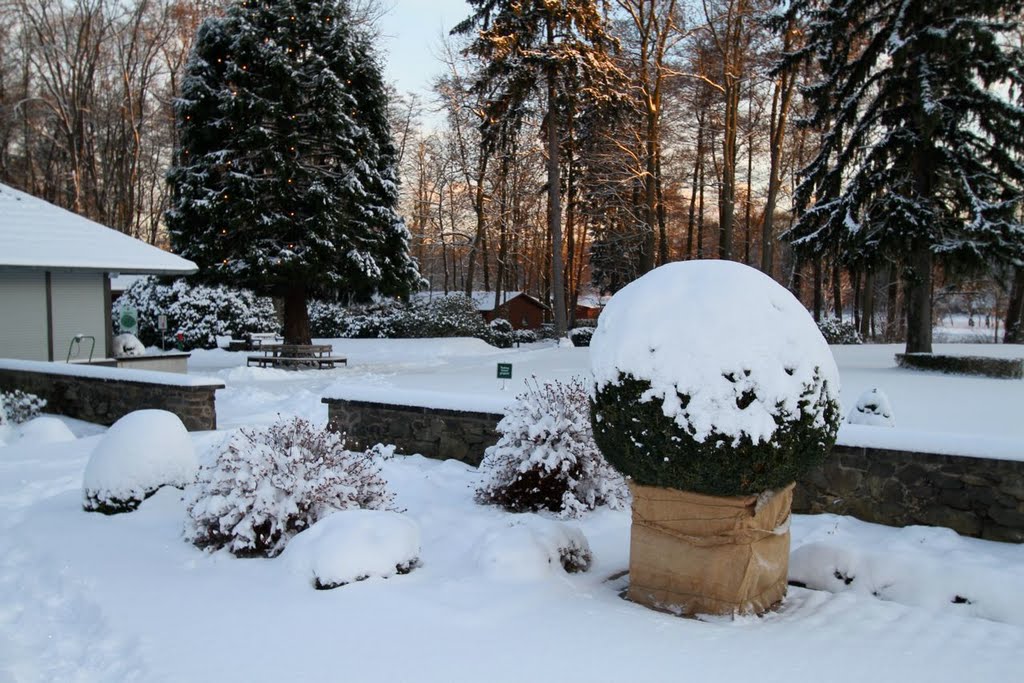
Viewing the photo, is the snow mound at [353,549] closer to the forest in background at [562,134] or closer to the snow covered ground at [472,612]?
the snow covered ground at [472,612]

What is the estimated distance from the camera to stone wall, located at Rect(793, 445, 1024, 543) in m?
5.08

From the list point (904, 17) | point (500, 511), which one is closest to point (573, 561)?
point (500, 511)

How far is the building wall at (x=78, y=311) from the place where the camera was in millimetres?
14547

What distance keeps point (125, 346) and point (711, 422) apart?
51.4ft

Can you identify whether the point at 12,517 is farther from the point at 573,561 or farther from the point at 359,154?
the point at 359,154

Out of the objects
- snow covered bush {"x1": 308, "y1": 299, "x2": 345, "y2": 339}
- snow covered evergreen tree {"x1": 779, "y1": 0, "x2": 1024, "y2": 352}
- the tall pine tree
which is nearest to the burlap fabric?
snow covered evergreen tree {"x1": 779, "y1": 0, "x2": 1024, "y2": 352}

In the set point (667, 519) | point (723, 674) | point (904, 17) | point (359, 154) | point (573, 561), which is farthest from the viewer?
point (359, 154)

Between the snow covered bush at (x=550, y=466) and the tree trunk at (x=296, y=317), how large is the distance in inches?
536

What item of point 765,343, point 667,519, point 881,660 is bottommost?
point 881,660

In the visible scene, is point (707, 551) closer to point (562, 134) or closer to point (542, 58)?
point (542, 58)

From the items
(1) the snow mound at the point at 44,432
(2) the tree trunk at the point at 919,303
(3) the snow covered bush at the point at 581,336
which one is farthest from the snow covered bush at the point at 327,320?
(2) the tree trunk at the point at 919,303

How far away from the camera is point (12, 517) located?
5914 millimetres

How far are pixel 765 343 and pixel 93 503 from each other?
17.8 ft

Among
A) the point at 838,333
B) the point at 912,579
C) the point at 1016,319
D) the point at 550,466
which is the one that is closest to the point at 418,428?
the point at 550,466
